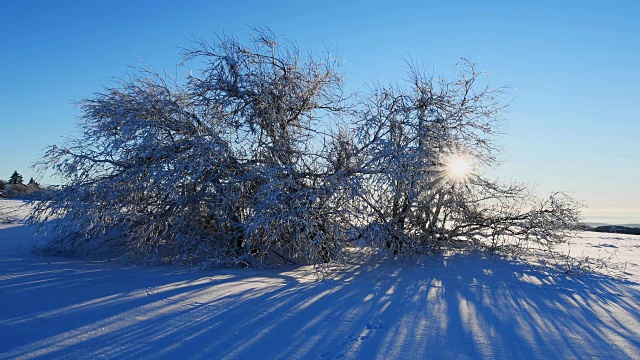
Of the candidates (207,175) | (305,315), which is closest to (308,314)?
(305,315)

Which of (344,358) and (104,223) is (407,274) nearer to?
(344,358)

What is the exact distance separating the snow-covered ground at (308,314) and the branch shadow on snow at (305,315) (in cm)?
1

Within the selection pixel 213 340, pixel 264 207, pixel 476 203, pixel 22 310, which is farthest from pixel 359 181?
pixel 22 310

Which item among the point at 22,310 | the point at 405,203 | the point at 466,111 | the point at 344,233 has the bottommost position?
the point at 22,310

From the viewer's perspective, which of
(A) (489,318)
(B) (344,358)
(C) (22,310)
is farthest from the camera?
(A) (489,318)

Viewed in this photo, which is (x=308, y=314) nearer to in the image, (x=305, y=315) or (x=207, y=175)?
(x=305, y=315)

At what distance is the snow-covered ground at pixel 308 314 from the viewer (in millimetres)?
3760

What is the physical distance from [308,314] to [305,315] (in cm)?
5

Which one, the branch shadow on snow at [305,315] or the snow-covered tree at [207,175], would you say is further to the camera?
the snow-covered tree at [207,175]

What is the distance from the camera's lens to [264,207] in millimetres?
7406

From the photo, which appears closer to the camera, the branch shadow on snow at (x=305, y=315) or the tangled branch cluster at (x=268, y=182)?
the branch shadow on snow at (x=305, y=315)

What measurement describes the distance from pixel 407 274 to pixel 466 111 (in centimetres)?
374

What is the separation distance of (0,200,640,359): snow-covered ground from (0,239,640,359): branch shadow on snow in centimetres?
1

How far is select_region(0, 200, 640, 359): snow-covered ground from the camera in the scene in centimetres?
376
